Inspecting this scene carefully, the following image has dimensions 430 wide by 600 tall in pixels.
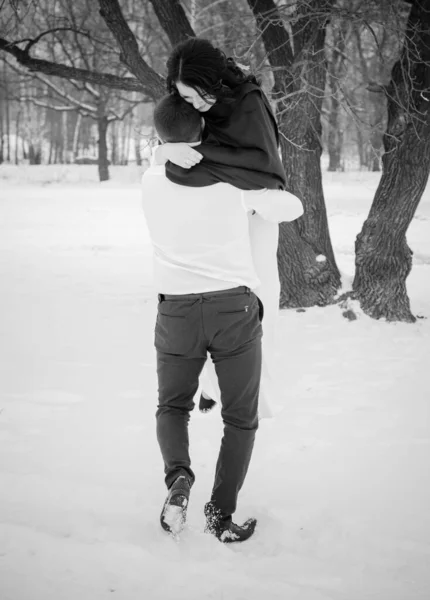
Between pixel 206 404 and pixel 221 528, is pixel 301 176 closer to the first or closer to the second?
pixel 206 404

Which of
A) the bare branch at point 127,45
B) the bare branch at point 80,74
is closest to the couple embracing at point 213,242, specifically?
the bare branch at point 127,45

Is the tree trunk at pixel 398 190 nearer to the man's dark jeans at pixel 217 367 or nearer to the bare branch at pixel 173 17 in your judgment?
the bare branch at pixel 173 17

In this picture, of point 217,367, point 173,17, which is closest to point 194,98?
point 217,367

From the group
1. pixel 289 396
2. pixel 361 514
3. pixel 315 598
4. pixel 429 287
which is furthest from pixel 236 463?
pixel 429 287

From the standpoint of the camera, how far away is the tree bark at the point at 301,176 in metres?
5.48

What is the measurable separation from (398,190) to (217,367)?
3870 mm

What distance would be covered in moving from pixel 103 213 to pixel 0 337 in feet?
33.0

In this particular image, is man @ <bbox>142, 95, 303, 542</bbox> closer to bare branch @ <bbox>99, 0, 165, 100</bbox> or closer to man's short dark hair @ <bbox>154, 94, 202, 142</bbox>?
man's short dark hair @ <bbox>154, 94, 202, 142</bbox>

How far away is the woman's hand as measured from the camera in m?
2.00

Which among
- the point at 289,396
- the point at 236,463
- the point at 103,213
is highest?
the point at 236,463

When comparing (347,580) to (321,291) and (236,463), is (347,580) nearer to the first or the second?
(236,463)

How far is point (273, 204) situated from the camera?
2176 mm

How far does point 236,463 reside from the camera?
2326 mm

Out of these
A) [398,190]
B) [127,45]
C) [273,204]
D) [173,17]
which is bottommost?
[398,190]
